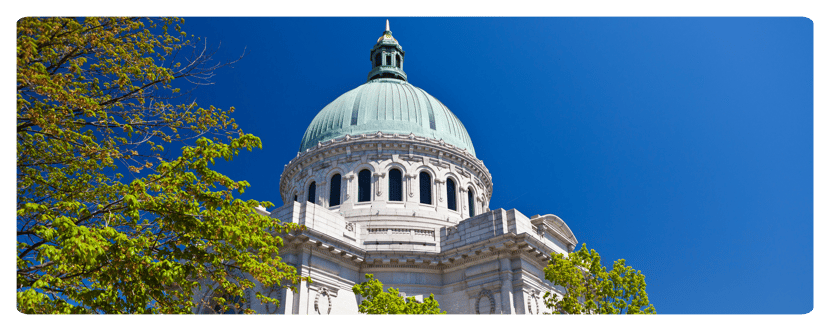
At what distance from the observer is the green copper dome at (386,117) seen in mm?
36938

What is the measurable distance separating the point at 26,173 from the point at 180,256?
3.67 m

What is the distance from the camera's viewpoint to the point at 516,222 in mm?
27344

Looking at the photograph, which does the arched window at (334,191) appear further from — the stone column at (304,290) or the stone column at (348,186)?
the stone column at (304,290)

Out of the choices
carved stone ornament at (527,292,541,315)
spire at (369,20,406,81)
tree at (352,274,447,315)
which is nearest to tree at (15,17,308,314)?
tree at (352,274,447,315)

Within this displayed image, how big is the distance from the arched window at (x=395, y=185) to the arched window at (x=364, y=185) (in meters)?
1.22

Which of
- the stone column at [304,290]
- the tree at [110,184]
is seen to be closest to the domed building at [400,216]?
the stone column at [304,290]

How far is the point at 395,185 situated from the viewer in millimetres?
34812

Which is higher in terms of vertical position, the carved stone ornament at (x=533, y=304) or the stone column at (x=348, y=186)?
the stone column at (x=348, y=186)

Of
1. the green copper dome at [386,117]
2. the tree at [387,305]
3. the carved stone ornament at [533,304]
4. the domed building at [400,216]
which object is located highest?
the green copper dome at [386,117]

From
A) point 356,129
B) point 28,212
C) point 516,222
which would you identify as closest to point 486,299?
point 516,222

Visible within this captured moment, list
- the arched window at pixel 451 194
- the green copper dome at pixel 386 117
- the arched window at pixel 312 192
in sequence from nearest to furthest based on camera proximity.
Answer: the arched window at pixel 451 194 < the arched window at pixel 312 192 < the green copper dome at pixel 386 117

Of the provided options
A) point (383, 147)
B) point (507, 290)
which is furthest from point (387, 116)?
point (507, 290)

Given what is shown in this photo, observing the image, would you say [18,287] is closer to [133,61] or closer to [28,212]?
[28,212]

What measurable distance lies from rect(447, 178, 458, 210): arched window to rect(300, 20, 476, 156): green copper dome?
2786 mm
